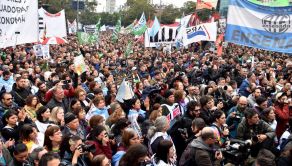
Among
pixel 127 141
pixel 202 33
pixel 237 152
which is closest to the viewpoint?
pixel 127 141

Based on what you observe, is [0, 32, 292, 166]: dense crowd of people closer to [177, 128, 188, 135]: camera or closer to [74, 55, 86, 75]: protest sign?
[177, 128, 188, 135]: camera

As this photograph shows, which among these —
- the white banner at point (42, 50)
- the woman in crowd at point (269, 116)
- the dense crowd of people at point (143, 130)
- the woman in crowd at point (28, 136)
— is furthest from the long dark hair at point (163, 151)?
the white banner at point (42, 50)

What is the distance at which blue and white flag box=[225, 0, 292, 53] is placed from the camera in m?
8.22

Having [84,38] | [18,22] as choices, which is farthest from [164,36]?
[18,22]

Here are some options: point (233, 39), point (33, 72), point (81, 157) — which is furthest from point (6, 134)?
point (33, 72)

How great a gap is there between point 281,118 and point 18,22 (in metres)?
4.82

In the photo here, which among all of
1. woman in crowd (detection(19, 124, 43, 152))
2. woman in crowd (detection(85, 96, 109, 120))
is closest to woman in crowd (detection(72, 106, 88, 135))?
woman in crowd (detection(85, 96, 109, 120))

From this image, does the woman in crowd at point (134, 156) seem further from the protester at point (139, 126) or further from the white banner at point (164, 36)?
the white banner at point (164, 36)

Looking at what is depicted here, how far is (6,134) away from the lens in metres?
5.78

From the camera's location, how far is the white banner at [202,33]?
53.9ft

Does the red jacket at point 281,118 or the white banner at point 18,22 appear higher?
the white banner at point 18,22

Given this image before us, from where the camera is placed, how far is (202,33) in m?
16.7

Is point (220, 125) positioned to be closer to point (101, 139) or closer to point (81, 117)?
point (101, 139)

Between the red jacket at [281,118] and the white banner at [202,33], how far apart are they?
30.7 ft
